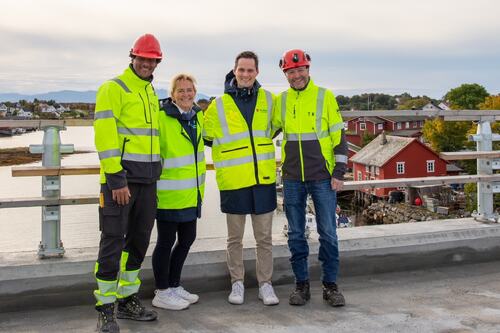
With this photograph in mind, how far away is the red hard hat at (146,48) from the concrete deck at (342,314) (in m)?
1.69

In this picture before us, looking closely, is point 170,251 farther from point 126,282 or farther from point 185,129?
point 185,129

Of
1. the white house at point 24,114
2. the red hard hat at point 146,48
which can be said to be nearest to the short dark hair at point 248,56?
the red hard hat at point 146,48

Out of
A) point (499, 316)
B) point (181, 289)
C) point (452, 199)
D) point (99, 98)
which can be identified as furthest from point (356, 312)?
point (452, 199)

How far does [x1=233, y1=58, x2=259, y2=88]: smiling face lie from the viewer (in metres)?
3.44

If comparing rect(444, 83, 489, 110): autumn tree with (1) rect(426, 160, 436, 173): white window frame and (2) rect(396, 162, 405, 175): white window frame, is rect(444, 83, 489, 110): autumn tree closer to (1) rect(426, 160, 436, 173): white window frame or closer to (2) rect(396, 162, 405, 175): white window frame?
(1) rect(426, 160, 436, 173): white window frame

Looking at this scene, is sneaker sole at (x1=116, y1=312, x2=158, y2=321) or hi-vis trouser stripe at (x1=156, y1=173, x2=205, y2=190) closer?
sneaker sole at (x1=116, y1=312, x2=158, y2=321)

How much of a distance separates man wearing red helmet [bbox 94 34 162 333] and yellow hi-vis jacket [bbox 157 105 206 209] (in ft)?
0.49

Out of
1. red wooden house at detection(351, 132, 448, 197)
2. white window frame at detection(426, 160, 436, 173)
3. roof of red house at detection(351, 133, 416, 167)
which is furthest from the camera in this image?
white window frame at detection(426, 160, 436, 173)

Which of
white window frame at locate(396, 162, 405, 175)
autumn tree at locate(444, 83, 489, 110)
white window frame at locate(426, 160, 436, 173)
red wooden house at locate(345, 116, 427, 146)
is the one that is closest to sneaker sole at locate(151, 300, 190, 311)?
white window frame at locate(396, 162, 405, 175)

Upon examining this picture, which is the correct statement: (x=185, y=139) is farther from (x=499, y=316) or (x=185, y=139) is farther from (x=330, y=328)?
(x=499, y=316)

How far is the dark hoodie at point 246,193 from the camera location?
3477mm

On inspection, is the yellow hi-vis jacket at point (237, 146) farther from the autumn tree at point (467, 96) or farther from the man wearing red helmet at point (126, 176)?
the autumn tree at point (467, 96)

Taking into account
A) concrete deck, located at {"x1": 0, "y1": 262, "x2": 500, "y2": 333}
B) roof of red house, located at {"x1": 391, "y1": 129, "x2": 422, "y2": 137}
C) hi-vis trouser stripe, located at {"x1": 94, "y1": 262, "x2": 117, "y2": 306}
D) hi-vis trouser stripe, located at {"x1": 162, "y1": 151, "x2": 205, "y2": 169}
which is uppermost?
roof of red house, located at {"x1": 391, "y1": 129, "x2": 422, "y2": 137}

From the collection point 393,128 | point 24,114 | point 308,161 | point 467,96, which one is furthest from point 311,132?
point 393,128
